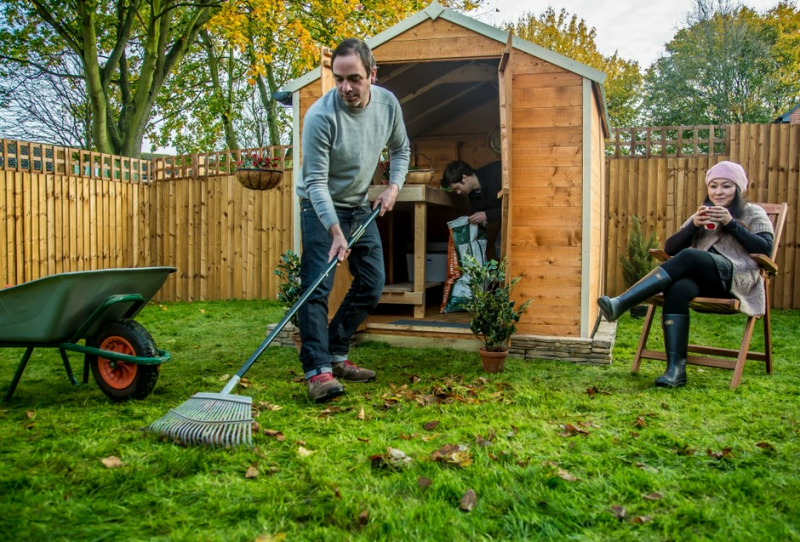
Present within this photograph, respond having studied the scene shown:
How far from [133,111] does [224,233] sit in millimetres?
3187

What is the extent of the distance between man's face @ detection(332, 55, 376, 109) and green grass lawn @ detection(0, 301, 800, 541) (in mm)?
1461

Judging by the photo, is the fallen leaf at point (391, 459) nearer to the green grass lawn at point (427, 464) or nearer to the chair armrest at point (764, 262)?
the green grass lawn at point (427, 464)

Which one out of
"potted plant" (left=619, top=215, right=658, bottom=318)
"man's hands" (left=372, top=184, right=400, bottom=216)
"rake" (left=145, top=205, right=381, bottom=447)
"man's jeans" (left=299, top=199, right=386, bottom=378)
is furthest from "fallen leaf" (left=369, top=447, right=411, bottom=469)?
"potted plant" (left=619, top=215, right=658, bottom=318)

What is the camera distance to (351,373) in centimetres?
352

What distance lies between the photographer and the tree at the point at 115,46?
9289 mm

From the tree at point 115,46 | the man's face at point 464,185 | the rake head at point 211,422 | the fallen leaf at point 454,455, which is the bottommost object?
the fallen leaf at point 454,455

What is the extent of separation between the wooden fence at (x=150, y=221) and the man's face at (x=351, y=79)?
472 cm

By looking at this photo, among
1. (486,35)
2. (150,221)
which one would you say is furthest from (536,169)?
(150,221)

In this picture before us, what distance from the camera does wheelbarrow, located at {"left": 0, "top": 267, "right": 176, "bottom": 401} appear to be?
2.84 metres

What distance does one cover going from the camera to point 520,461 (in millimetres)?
2154

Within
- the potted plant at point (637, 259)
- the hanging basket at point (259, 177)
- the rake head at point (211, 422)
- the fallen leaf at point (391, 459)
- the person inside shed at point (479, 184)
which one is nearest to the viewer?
the fallen leaf at point (391, 459)

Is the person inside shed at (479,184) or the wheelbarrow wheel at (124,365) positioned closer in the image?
the wheelbarrow wheel at (124,365)

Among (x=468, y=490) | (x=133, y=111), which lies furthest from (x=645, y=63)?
(x=468, y=490)

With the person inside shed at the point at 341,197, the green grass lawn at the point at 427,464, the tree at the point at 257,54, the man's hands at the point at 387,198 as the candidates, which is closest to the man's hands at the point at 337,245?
the person inside shed at the point at 341,197
